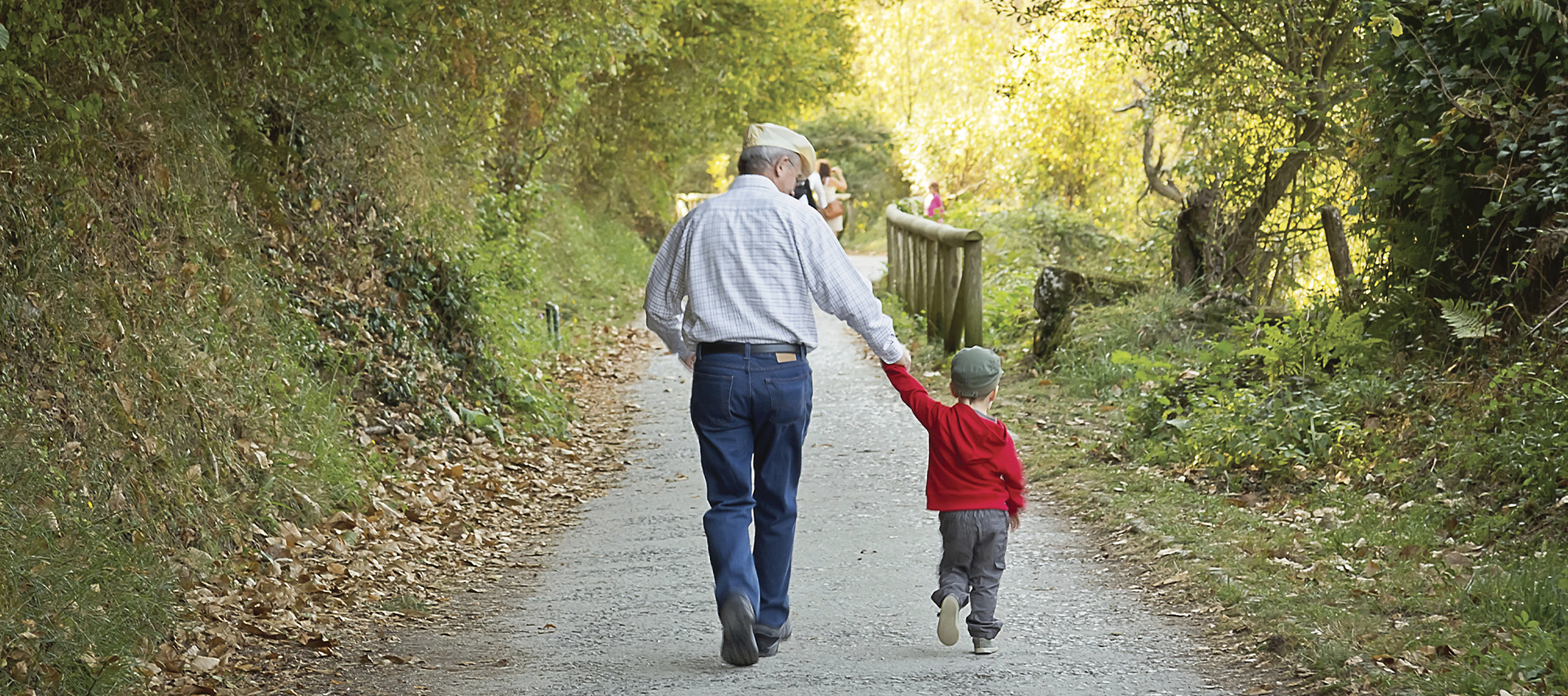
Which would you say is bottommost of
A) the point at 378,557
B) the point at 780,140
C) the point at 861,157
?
the point at 378,557

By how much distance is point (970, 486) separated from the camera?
199 inches

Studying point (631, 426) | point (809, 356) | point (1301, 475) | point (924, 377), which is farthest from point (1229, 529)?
point (809, 356)

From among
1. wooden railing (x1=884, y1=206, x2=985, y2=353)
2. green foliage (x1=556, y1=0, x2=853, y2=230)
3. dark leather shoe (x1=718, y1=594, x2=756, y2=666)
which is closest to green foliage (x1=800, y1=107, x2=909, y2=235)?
green foliage (x1=556, y1=0, x2=853, y2=230)

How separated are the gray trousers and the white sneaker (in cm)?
2

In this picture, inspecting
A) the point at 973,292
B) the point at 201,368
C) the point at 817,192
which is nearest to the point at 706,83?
the point at 817,192

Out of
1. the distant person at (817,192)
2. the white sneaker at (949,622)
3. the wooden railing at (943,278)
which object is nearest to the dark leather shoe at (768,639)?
the white sneaker at (949,622)

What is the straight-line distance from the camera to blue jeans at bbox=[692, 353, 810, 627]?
4.93m

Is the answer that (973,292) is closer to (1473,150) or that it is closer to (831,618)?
(1473,150)

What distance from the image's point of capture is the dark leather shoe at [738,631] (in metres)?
4.93

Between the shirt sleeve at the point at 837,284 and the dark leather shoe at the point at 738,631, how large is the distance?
0.99 m

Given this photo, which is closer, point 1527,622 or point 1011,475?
point 1527,622

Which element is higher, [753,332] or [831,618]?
[753,332]

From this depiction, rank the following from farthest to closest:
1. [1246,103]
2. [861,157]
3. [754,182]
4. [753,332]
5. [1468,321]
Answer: [861,157]
[1246,103]
[1468,321]
[754,182]
[753,332]

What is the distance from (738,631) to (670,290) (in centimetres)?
122
